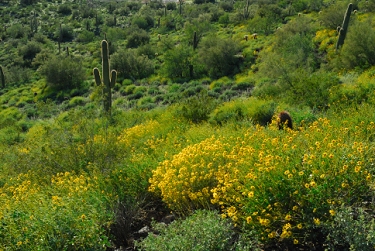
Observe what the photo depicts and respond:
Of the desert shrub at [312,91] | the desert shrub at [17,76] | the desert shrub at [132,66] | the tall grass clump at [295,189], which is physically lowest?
the desert shrub at [17,76]

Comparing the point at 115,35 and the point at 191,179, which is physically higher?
the point at 191,179

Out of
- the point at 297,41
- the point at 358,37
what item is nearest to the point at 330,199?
the point at 358,37

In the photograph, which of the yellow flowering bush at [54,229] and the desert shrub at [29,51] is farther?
the desert shrub at [29,51]

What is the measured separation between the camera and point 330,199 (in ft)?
11.2

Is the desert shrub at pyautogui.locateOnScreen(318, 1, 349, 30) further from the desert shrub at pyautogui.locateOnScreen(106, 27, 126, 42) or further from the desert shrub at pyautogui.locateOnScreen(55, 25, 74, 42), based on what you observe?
the desert shrub at pyautogui.locateOnScreen(55, 25, 74, 42)

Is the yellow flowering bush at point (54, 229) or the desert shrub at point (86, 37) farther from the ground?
the yellow flowering bush at point (54, 229)

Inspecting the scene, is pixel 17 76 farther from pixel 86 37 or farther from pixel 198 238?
pixel 198 238

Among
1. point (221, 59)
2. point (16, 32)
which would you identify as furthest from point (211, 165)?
point (16, 32)

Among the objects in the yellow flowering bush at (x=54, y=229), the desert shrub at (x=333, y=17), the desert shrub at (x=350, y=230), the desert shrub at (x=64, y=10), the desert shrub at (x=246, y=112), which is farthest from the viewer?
the desert shrub at (x=64, y=10)

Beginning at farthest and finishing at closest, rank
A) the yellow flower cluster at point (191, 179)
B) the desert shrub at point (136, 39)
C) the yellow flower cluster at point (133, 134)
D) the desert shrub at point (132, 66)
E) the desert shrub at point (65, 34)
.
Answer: the desert shrub at point (65, 34), the desert shrub at point (136, 39), the desert shrub at point (132, 66), the yellow flower cluster at point (133, 134), the yellow flower cluster at point (191, 179)

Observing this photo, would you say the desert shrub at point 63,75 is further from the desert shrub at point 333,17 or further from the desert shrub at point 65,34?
the desert shrub at point 65,34

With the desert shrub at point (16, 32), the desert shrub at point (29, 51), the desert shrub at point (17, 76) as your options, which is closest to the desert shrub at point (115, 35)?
the desert shrub at point (29, 51)

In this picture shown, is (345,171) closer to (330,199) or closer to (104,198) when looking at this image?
(330,199)

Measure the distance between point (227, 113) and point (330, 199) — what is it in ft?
30.7
